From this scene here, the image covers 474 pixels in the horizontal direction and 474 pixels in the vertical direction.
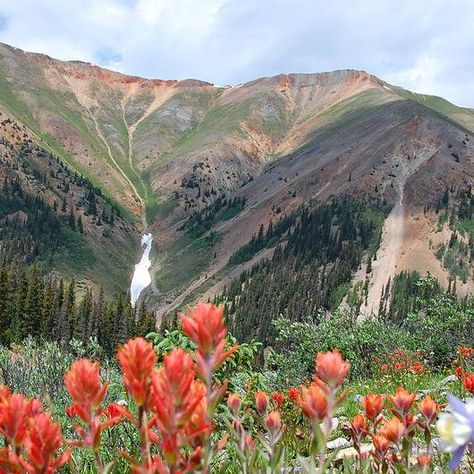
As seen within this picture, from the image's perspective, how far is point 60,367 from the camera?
11.5 m

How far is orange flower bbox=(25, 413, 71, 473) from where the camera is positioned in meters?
1.67

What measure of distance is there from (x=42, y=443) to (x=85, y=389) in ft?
0.85

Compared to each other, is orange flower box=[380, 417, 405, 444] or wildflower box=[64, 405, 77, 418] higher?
orange flower box=[380, 417, 405, 444]

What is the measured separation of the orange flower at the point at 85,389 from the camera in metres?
1.88

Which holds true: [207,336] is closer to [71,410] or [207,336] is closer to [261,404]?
[71,410]

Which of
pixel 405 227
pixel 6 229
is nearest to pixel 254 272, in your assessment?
pixel 405 227

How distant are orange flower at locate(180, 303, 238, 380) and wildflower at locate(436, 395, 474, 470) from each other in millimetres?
751

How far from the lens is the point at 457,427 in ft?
5.08

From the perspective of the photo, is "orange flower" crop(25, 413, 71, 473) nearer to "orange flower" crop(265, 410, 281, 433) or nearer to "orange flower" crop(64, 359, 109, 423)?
"orange flower" crop(64, 359, 109, 423)

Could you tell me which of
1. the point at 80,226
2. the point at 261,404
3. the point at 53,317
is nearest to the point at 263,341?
the point at 53,317

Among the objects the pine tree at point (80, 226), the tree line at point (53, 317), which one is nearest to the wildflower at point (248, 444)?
the tree line at point (53, 317)

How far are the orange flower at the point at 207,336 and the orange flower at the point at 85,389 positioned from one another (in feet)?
1.43

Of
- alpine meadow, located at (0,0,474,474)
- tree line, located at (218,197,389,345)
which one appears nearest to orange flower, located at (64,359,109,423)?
alpine meadow, located at (0,0,474,474)

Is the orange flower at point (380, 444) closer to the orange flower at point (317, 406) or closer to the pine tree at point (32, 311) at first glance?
the orange flower at point (317, 406)
